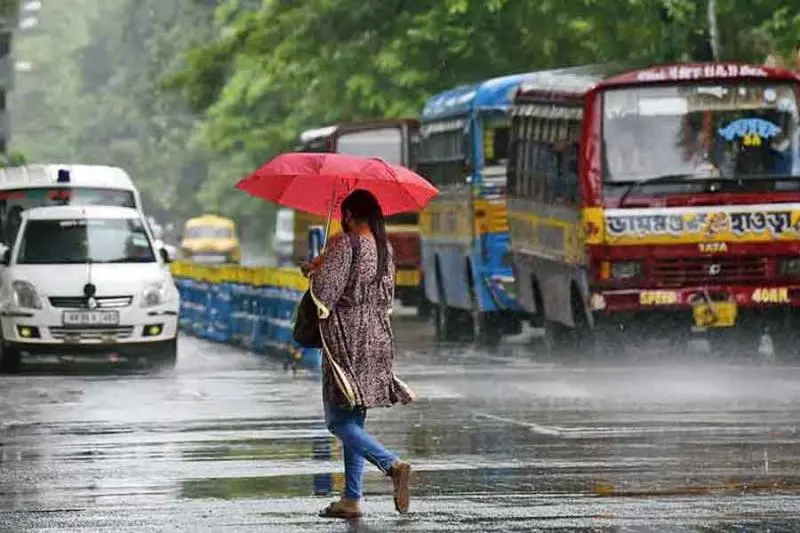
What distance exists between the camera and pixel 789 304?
26.8m

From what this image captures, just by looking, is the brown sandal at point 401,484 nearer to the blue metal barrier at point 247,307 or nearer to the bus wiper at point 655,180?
the bus wiper at point 655,180

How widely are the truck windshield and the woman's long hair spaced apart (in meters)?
13.6

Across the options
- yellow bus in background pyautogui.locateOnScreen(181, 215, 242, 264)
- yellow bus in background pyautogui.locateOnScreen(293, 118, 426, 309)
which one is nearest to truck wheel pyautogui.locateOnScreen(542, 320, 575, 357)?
yellow bus in background pyautogui.locateOnScreen(293, 118, 426, 309)

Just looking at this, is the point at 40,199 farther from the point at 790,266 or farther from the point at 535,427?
the point at 535,427

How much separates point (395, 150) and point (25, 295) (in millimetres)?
17321

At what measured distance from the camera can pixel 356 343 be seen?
12.9m

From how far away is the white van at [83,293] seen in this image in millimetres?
27156

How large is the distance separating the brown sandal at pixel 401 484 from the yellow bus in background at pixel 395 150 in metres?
27.1

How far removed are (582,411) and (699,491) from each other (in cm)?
635

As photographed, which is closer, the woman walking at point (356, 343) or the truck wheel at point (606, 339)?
the woman walking at point (356, 343)

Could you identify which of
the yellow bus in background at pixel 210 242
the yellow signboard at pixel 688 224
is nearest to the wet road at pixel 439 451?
the yellow signboard at pixel 688 224

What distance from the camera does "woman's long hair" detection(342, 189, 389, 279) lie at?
1304 centimetres

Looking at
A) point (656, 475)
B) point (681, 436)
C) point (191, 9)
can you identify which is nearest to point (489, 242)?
point (681, 436)

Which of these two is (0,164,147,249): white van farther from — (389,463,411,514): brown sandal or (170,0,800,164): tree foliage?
(389,463,411,514): brown sandal
